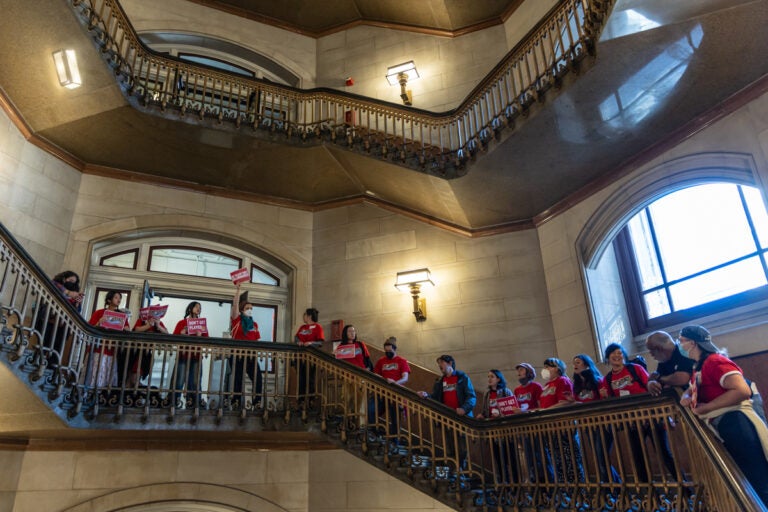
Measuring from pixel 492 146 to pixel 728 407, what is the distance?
461cm

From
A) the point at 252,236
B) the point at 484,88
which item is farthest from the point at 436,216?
the point at 252,236

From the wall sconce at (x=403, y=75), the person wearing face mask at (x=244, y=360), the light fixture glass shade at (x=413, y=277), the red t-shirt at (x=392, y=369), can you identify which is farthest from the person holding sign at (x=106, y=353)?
the wall sconce at (x=403, y=75)

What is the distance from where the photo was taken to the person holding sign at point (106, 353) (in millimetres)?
5797

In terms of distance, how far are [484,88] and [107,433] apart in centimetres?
681

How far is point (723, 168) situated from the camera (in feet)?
20.3

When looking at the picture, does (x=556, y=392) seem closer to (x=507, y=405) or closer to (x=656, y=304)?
(x=507, y=405)

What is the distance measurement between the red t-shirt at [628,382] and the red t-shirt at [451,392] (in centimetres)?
179

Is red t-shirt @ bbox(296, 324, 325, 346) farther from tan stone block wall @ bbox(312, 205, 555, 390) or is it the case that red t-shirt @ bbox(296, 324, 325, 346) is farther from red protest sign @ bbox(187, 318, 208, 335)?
tan stone block wall @ bbox(312, 205, 555, 390)

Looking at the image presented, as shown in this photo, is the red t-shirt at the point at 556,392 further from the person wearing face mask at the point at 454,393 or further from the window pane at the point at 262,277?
the window pane at the point at 262,277

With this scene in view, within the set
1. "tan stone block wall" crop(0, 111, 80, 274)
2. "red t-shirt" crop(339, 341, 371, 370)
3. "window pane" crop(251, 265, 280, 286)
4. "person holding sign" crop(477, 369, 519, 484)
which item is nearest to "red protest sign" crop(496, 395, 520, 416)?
"person holding sign" crop(477, 369, 519, 484)

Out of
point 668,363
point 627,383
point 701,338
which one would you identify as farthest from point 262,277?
point 701,338

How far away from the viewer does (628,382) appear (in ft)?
15.7

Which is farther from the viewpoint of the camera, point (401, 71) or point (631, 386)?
point (401, 71)

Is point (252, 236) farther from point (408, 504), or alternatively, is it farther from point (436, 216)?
point (408, 504)
